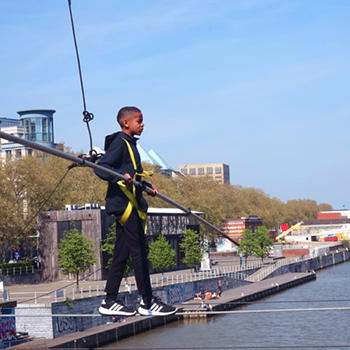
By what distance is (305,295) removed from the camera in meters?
62.7

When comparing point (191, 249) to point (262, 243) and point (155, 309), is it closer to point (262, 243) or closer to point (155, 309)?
point (262, 243)

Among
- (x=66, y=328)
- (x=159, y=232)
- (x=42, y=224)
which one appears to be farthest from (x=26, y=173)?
(x=66, y=328)

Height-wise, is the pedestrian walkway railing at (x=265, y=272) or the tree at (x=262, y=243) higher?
the tree at (x=262, y=243)

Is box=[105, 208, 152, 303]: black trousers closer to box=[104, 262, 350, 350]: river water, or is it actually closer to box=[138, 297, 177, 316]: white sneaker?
box=[138, 297, 177, 316]: white sneaker

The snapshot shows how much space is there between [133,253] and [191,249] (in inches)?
2396

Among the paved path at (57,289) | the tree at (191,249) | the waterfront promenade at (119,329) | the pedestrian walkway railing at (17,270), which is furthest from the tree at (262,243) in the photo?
the pedestrian walkway railing at (17,270)

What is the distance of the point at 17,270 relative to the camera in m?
55.5

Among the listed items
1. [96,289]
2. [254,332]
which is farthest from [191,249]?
[254,332]

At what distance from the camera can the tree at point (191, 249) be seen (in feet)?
217

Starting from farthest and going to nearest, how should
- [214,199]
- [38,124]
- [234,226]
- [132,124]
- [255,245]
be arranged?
[234,226] → [214,199] → [38,124] → [255,245] → [132,124]

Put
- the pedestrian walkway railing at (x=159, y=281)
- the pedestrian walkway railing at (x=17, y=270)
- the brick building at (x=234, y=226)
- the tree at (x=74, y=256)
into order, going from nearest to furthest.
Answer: the pedestrian walkway railing at (x=159, y=281) → the tree at (x=74, y=256) → the pedestrian walkway railing at (x=17, y=270) → the brick building at (x=234, y=226)

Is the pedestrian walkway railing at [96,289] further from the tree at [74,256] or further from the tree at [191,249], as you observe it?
the tree at [191,249]

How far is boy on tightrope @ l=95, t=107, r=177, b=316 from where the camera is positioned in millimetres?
5977

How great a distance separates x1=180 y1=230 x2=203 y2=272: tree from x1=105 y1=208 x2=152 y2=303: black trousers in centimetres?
6020
